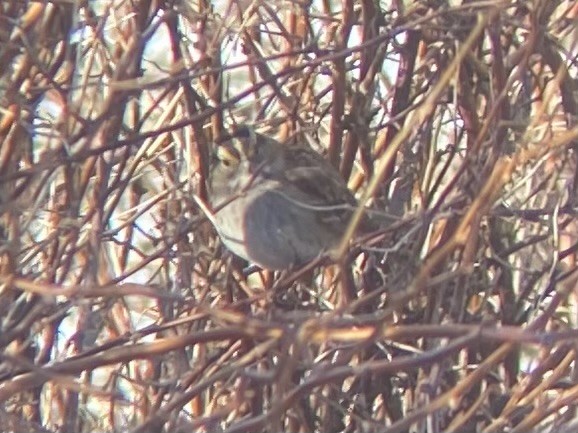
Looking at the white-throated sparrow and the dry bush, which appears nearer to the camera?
the dry bush

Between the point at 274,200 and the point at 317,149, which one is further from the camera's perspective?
the point at 274,200

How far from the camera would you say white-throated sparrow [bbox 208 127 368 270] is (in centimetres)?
354

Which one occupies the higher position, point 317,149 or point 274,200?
point 317,149

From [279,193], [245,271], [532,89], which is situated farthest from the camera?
[279,193]

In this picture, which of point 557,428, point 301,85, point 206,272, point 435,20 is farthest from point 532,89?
point 557,428

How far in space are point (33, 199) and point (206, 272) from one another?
97 cm

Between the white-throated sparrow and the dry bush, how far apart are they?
0.07 meters

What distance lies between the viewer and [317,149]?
11.9ft

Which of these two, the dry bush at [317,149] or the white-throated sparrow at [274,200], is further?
the white-throated sparrow at [274,200]

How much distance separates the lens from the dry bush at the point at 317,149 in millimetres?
2615

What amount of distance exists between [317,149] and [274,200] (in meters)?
0.53

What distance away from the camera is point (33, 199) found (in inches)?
99.0

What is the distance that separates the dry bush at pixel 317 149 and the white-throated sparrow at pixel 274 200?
7cm

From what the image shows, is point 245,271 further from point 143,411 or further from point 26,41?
point 26,41
